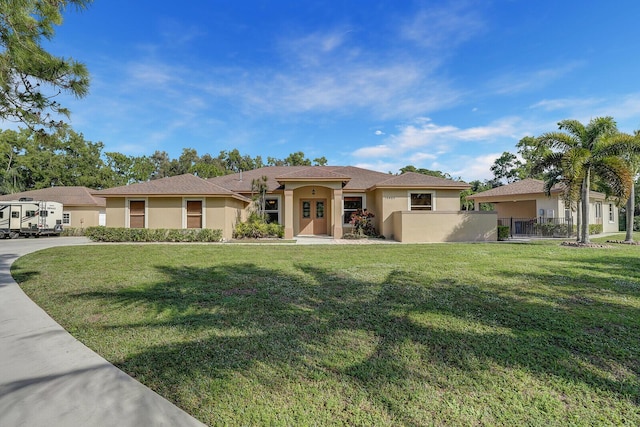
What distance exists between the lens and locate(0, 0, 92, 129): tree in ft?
15.8

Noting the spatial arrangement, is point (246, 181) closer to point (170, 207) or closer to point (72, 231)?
point (170, 207)

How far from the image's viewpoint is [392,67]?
16500 millimetres

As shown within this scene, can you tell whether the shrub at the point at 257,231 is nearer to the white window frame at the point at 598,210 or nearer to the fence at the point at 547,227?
the fence at the point at 547,227

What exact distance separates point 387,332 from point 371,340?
358mm

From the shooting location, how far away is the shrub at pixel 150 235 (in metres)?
16.3

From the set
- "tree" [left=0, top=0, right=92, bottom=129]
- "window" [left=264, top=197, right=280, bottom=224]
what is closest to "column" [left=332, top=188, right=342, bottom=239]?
"window" [left=264, top=197, right=280, bottom=224]

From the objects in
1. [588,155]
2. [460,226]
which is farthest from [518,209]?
[588,155]

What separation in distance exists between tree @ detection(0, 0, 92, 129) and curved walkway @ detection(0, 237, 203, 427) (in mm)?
4084

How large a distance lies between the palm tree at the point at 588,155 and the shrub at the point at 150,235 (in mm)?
16949

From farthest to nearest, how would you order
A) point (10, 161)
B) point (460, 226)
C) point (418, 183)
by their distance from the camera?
point (10, 161) → point (418, 183) → point (460, 226)

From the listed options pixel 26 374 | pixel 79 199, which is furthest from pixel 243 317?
pixel 79 199

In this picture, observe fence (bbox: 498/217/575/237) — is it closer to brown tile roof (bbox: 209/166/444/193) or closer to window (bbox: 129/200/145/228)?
brown tile roof (bbox: 209/166/444/193)

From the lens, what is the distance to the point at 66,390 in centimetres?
274

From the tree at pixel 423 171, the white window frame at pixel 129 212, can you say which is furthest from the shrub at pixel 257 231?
the tree at pixel 423 171
